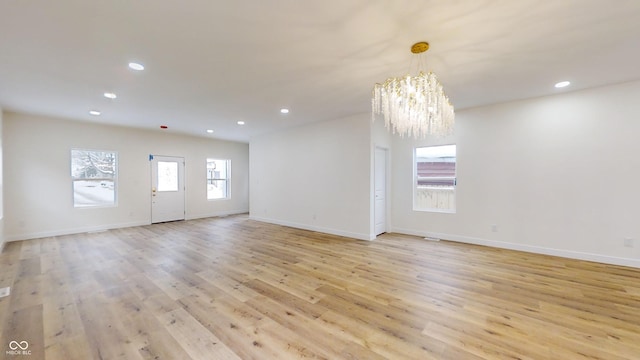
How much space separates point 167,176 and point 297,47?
21.4 ft

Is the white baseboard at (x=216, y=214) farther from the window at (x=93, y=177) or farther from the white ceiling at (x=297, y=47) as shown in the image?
the white ceiling at (x=297, y=47)

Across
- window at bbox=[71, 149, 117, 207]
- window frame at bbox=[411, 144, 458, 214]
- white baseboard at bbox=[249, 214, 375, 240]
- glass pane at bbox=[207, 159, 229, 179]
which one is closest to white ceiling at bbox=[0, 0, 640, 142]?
window frame at bbox=[411, 144, 458, 214]

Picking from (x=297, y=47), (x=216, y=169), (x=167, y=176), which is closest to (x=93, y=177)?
(x=167, y=176)

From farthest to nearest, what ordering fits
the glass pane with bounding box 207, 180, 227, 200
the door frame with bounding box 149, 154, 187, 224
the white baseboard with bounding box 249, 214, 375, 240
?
the glass pane with bounding box 207, 180, 227, 200, the door frame with bounding box 149, 154, 187, 224, the white baseboard with bounding box 249, 214, 375, 240

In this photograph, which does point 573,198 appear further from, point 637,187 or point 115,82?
point 115,82

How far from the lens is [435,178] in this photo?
17.6 feet

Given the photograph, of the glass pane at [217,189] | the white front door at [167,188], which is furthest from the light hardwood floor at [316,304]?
the glass pane at [217,189]

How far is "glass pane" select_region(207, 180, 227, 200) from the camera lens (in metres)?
8.28

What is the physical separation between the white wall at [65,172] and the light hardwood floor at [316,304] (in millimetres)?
1538

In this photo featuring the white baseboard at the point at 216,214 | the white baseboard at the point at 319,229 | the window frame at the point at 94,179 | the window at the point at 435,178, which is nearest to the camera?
the window at the point at 435,178

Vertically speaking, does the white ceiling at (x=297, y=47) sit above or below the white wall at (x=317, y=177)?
above

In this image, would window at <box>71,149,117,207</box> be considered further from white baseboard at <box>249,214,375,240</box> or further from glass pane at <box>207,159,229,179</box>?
white baseboard at <box>249,214,375,240</box>

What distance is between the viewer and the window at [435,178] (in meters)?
5.16

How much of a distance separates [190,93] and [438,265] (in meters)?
4.62
